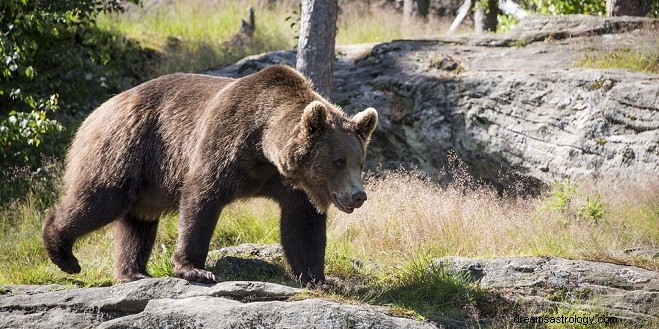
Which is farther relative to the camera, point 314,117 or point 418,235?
point 418,235

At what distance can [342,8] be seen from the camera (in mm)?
23719

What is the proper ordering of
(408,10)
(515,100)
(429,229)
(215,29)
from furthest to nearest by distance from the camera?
(408,10) → (215,29) → (515,100) → (429,229)

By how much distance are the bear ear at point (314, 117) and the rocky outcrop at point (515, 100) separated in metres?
4.89

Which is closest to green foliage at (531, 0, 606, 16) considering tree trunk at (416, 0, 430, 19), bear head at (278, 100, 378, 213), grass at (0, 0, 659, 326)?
grass at (0, 0, 659, 326)

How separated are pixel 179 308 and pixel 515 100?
7.07 metres

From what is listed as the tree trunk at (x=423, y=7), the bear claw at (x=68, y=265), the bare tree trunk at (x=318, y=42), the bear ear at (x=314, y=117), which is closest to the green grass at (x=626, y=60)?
the bare tree trunk at (x=318, y=42)

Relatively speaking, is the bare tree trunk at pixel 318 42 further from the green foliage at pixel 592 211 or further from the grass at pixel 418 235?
the green foliage at pixel 592 211

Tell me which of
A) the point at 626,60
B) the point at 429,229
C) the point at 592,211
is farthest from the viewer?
the point at 626,60

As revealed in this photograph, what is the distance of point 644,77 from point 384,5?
14644 mm

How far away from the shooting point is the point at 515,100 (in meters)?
11.9

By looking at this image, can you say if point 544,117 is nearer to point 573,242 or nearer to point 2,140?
point 573,242

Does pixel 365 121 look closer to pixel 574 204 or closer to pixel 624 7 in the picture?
pixel 574 204

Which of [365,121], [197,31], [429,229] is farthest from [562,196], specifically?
[197,31]

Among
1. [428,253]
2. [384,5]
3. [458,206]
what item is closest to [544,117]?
[458,206]
